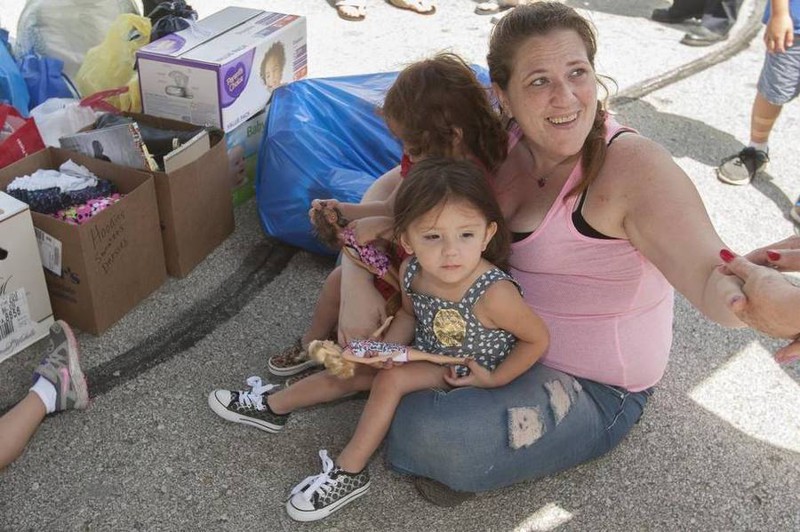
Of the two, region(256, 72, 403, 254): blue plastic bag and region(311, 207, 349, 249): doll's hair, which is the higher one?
region(311, 207, 349, 249): doll's hair

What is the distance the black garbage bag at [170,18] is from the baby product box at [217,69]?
90mm

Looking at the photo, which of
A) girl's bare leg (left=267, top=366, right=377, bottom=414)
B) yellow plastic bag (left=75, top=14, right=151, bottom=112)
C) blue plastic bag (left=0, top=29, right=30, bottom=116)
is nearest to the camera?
girl's bare leg (left=267, top=366, right=377, bottom=414)

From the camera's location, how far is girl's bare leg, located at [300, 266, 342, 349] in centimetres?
254

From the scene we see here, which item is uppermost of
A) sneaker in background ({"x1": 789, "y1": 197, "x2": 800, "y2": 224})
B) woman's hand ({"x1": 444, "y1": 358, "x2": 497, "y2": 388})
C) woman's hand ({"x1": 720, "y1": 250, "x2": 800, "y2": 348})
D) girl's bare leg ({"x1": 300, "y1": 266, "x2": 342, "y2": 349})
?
woman's hand ({"x1": 720, "y1": 250, "x2": 800, "y2": 348})

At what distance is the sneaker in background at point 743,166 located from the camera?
3797 millimetres

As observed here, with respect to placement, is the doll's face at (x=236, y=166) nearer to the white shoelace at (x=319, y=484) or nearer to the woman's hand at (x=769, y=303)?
the white shoelace at (x=319, y=484)

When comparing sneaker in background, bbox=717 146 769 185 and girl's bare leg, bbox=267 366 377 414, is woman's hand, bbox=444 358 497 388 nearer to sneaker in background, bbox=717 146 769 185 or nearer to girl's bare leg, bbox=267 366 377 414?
girl's bare leg, bbox=267 366 377 414

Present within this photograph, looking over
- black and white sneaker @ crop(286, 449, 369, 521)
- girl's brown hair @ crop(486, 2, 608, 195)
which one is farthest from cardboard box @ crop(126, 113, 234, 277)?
girl's brown hair @ crop(486, 2, 608, 195)

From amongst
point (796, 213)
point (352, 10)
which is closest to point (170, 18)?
point (352, 10)

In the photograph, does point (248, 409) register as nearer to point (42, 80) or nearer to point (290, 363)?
point (290, 363)

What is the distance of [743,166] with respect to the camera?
3.83m

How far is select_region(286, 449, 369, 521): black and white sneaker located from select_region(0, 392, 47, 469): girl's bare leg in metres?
0.75

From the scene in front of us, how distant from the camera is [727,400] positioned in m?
2.54

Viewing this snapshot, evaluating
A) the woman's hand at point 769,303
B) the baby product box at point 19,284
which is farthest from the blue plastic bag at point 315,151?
the woman's hand at point 769,303
